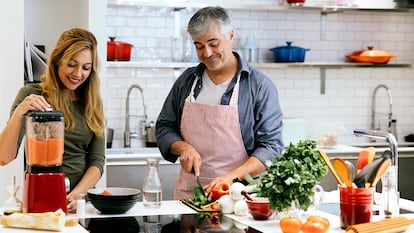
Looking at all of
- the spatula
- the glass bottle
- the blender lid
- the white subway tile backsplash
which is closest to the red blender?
the blender lid

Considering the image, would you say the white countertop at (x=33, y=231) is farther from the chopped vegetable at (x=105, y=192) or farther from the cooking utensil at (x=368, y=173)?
the cooking utensil at (x=368, y=173)

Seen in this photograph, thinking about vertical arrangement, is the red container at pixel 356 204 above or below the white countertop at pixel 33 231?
above

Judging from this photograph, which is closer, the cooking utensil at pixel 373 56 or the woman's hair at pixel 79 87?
the woman's hair at pixel 79 87

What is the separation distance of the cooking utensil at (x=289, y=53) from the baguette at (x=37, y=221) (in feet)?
14.4

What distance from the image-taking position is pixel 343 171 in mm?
3168

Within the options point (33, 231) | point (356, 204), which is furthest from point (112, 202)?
point (356, 204)

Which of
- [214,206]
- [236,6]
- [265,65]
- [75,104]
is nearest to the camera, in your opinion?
[214,206]

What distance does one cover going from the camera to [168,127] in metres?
4.39

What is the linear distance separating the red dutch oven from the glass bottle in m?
3.07

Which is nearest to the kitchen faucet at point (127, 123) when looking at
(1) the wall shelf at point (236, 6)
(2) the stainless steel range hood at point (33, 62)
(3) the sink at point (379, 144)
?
(1) the wall shelf at point (236, 6)

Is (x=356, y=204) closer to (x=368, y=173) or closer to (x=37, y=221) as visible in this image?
(x=368, y=173)

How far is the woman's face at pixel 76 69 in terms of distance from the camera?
12.7 ft

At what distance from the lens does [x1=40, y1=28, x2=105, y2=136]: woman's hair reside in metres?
3.88

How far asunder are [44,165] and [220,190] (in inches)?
34.5
